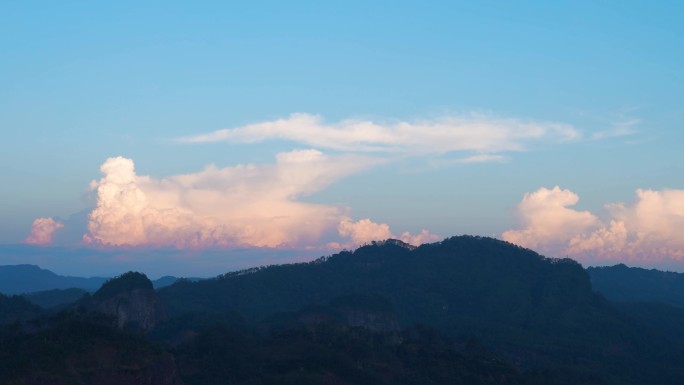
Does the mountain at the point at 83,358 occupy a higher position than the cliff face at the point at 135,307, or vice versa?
the cliff face at the point at 135,307

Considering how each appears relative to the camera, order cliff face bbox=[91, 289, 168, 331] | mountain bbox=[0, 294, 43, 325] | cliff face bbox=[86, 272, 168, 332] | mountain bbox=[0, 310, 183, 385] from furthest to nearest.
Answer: cliff face bbox=[86, 272, 168, 332], cliff face bbox=[91, 289, 168, 331], mountain bbox=[0, 294, 43, 325], mountain bbox=[0, 310, 183, 385]

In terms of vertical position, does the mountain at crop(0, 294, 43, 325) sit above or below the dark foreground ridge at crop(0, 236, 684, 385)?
above

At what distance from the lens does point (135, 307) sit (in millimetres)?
150000

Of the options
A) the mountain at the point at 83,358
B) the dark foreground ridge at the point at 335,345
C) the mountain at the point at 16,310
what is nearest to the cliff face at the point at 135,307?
the dark foreground ridge at the point at 335,345

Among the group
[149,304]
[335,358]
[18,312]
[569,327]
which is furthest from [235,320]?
[569,327]

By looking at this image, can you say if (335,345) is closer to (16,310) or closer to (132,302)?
(132,302)

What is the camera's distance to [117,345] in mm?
79938

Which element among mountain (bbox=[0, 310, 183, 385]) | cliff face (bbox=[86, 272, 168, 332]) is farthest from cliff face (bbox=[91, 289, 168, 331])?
mountain (bbox=[0, 310, 183, 385])

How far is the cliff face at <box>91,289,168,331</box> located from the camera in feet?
487

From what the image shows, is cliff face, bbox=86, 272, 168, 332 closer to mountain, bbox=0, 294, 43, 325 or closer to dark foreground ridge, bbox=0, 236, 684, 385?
dark foreground ridge, bbox=0, 236, 684, 385

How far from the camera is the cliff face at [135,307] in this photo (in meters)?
148

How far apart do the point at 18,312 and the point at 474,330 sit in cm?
9193

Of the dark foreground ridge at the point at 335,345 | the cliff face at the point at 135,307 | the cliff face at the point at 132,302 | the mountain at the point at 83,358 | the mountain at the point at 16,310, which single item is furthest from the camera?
the cliff face at the point at 132,302

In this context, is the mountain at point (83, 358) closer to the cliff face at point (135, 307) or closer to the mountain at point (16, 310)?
the mountain at point (16, 310)
